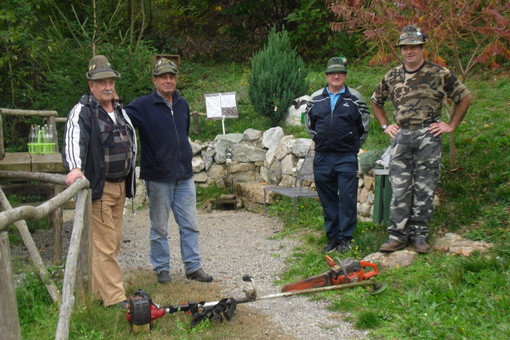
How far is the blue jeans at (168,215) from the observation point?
6.00m

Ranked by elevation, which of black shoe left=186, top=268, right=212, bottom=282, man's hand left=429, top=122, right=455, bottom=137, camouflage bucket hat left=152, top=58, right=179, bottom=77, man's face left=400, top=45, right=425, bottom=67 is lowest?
black shoe left=186, top=268, right=212, bottom=282

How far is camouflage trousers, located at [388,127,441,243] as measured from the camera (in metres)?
6.08

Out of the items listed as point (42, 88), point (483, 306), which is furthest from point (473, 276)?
point (42, 88)

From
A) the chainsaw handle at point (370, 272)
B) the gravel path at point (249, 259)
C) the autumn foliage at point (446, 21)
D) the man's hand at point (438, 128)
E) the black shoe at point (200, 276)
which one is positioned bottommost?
the gravel path at point (249, 259)

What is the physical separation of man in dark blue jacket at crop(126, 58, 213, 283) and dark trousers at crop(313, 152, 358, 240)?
5.07ft

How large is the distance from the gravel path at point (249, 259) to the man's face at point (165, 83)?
1.94m

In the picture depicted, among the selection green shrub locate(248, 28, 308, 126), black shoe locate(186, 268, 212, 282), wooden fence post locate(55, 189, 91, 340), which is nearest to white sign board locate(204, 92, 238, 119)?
green shrub locate(248, 28, 308, 126)

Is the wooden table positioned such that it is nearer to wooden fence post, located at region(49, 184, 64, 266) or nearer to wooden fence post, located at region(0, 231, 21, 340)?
wooden fence post, located at region(49, 184, 64, 266)

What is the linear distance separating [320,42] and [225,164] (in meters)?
8.18

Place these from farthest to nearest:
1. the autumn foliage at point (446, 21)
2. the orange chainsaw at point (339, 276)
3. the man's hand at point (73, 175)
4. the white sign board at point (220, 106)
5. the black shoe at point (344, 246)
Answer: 1. the white sign board at point (220, 106)
2. the autumn foliage at point (446, 21)
3. the black shoe at point (344, 246)
4. the orange chainsaw at point (339, 276)
5. the man's hand at point (73, 175)

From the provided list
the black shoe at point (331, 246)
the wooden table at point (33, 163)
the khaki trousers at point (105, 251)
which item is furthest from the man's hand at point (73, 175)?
the black shoe at point (331, 246)

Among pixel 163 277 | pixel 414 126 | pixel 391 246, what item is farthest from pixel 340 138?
pixel 163 277

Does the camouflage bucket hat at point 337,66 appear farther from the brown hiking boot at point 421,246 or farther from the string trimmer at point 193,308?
the string trimmer at point 193,308

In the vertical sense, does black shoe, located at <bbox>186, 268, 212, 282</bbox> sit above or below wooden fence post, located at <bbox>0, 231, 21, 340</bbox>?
below
